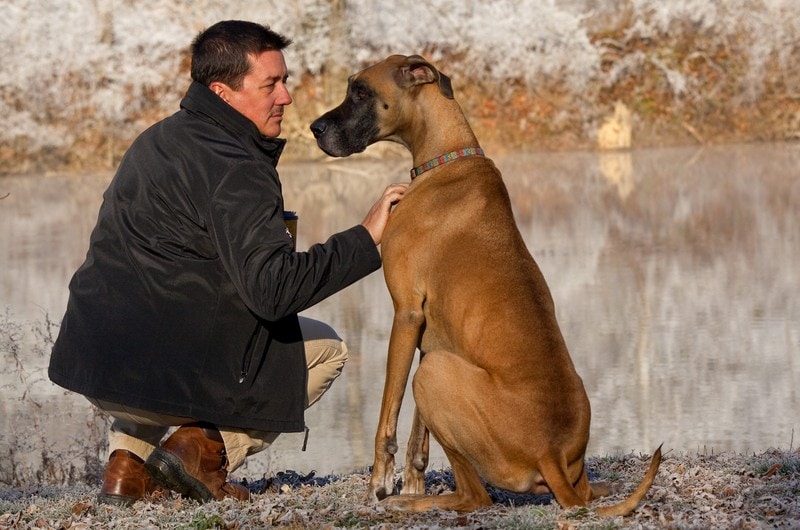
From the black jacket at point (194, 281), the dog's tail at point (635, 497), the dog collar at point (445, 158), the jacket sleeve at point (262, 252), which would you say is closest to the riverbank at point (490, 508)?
the dog's tail at point (635, 497)

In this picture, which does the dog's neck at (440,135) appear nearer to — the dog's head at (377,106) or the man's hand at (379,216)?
the dog's head at (377,106)

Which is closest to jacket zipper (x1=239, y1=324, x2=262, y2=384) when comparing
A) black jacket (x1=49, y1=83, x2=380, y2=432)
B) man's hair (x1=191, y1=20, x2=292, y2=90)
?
black jacket (x1=49, y1=83, x2=380, y2=432)

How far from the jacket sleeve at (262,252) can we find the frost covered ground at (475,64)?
636 inches

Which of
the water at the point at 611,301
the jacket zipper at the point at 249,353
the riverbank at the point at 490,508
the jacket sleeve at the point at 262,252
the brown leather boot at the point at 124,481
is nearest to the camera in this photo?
the riverbank at the point at 490,508

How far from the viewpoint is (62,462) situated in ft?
21.1

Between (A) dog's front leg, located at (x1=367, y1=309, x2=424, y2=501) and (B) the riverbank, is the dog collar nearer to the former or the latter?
(A) dog's front leg, located at (x1=367, y1=309, x2=424, y2=501)

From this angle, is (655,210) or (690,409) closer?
(690,409)

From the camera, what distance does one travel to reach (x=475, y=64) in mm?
21859

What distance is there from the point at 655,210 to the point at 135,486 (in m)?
10.5

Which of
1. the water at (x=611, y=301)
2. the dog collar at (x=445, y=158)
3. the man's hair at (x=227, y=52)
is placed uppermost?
the man's hair at (x=227, y=52)

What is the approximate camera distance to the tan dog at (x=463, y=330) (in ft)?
12.9

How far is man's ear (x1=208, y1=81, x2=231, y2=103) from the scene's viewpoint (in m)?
4.41

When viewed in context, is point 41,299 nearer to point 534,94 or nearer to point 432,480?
point 432,480

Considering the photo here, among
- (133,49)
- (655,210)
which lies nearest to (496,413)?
(655,210)
